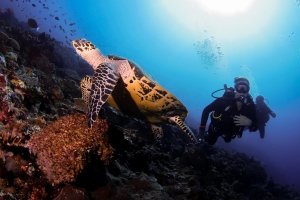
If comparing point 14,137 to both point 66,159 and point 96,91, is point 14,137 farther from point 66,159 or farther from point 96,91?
point 96,91

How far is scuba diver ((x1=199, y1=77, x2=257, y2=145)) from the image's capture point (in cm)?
716

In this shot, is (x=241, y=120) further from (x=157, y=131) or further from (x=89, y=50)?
(x=89, y=50)

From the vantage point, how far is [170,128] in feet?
33.8

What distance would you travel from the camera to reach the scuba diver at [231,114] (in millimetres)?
7164

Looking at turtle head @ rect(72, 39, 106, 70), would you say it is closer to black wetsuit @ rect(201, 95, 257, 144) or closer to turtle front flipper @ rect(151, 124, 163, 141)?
turtle front flipper @ rect(151, 124, 163, 141)

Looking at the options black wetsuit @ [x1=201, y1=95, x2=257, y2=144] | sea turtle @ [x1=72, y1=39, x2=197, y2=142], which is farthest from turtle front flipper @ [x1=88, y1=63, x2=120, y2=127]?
black wetsuit @ [x1=201, y1=95, x2=257, y2=144]

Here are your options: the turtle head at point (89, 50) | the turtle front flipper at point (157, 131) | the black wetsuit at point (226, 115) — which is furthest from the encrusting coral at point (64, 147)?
the black wetsuit at point (226, 115)

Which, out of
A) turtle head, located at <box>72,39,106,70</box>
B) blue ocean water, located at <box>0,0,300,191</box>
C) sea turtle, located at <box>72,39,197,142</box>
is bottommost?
sea turtle, located at <box>72,39,197,142</box>

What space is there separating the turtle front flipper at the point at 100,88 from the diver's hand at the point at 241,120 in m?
3.87

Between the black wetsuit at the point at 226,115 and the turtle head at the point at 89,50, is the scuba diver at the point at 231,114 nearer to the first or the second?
the black wetsuit at the point at 226,115

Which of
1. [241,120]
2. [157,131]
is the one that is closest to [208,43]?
[241,120]

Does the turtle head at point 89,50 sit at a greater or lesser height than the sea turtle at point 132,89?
greater

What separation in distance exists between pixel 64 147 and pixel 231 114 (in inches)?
199

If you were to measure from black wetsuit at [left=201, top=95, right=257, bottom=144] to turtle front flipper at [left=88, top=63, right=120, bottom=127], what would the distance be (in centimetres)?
376
